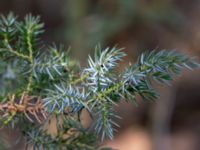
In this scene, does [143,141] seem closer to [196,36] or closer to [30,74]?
[196,36]

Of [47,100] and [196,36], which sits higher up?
[196,36]

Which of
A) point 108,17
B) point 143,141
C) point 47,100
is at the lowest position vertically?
point 47,100

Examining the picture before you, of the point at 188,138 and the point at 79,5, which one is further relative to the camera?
the point at 188,138

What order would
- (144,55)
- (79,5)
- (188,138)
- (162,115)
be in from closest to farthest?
(144,55), (79,5), (162,115), (188,138)

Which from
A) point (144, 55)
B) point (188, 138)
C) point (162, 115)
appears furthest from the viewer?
point (188, 138)

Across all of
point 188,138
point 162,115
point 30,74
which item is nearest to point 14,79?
point 30,74

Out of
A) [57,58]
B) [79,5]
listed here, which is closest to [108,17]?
[79,5]
